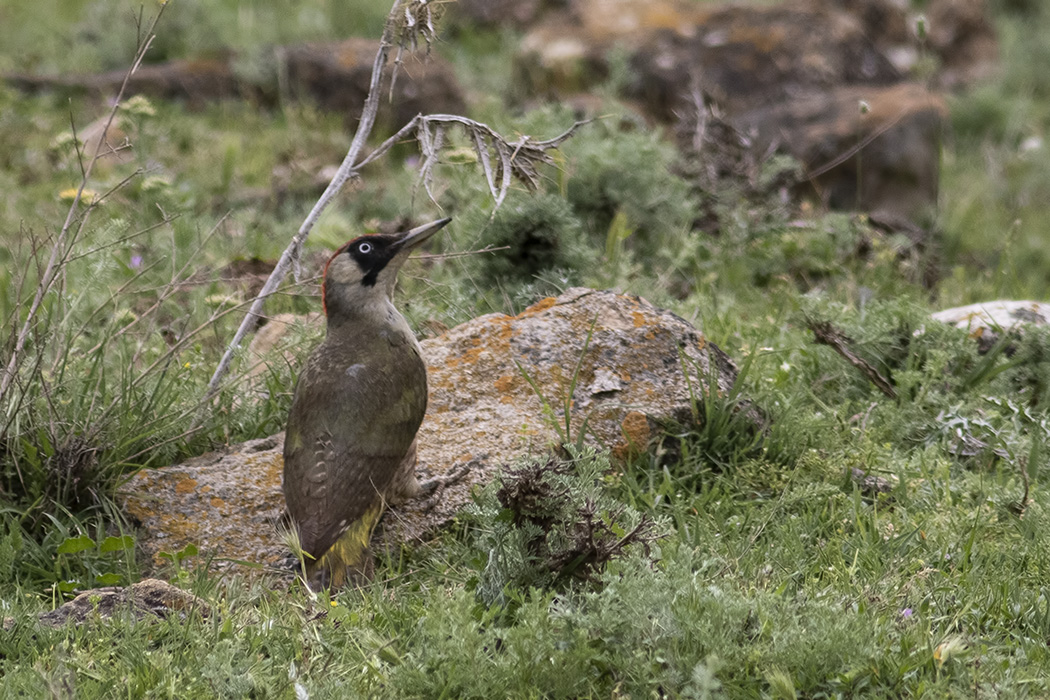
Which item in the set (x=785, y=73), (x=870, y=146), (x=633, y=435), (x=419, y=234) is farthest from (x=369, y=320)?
(x=785, y=73)

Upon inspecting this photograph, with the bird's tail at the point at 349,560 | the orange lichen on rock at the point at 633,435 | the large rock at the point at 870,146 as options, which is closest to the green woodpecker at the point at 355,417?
the bird's tail at the point at 349,560

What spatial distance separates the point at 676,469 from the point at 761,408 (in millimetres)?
515

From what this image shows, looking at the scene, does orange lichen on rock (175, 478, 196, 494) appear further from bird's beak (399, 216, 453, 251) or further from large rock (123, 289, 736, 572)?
bird's beak (399, 216, 453, 251)

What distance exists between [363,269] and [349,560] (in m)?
1.21

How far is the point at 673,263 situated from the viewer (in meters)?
7.29

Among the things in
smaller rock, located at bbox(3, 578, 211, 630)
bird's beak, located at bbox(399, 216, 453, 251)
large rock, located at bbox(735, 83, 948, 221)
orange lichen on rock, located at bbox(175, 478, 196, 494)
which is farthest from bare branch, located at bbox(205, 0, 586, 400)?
large rock, located at bbox(735, 83, 948, 221)

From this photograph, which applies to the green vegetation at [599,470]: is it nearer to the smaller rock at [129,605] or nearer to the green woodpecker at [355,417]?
the smaller rock at [129,605]

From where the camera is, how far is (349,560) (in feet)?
14.9

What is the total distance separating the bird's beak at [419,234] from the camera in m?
4.83

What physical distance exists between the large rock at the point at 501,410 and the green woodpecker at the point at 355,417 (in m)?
0.29

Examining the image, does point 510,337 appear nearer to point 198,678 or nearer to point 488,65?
point 198,678

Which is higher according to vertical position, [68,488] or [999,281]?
[68,488]

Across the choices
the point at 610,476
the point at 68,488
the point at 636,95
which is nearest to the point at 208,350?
the point at 68,488

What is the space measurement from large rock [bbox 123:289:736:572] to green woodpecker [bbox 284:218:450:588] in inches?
11.3
